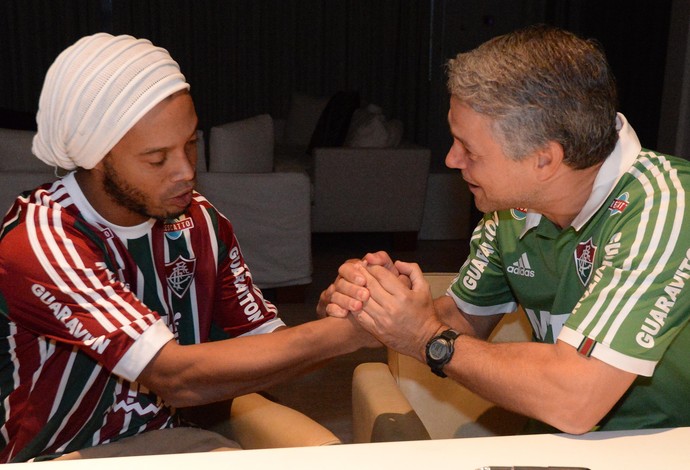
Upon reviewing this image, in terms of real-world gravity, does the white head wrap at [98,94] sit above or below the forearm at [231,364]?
above

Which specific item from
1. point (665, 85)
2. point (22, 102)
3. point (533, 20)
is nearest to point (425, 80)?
point (533, 20)

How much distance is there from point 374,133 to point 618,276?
175 inches

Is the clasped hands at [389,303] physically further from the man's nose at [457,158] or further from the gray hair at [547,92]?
the gray hair at [547,92]

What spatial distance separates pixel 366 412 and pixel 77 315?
65 cm

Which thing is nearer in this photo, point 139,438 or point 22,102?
point 139,438

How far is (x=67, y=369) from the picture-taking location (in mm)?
1595

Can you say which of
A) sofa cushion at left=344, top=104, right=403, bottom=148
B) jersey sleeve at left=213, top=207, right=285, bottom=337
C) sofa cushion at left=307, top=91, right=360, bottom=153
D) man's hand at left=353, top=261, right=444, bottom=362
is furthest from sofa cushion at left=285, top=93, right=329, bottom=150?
man's hand at left=353, top=261, right=444, bottom=362

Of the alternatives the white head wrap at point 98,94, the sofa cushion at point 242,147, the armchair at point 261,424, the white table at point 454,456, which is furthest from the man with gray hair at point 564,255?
the sofa cushion at point 242,147

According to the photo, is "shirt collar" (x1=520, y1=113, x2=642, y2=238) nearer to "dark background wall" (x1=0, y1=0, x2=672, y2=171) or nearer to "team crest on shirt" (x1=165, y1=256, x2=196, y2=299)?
"team crest on shirt" (x1=165, y1=256, x2=196, y2=299)

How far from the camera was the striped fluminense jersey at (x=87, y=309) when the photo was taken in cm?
148

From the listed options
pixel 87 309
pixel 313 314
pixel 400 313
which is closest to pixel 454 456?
pixel 400 313

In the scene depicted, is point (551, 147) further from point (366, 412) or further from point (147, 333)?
point (147, 333)

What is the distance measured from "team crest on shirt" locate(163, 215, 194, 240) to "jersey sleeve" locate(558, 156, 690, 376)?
0.85 meters

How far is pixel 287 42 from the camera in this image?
9.36 metres
